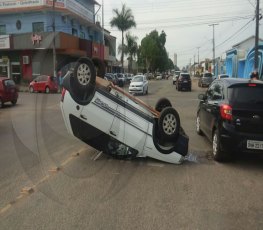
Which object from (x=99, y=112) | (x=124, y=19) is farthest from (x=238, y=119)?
(x=124, y=19)

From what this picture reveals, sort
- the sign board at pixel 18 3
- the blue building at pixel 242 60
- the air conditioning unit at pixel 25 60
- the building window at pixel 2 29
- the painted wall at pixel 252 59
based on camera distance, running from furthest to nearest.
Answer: the building window at pixel 2 29
the blue building at pixel 242 60
the air conditioning unit at pixel 25 60
the sign board at pixel 18 3
the painted wall at pixel 252 59

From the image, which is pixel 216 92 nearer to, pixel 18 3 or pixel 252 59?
pixel 252 59

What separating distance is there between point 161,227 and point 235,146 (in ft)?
11.0

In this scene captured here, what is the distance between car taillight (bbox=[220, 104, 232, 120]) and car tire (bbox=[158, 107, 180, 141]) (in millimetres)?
919

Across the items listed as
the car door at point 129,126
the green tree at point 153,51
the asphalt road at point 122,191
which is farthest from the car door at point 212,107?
the green tree at point 153,51

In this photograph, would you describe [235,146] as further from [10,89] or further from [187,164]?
[10,89]

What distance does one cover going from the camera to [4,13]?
4181 cm

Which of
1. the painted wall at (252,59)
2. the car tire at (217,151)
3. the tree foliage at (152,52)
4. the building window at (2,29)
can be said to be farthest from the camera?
the tree foliage at (152,52)

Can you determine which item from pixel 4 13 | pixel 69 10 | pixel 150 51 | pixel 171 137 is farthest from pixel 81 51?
pixel 150 51

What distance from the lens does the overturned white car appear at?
749cm

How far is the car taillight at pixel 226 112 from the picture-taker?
7.58m

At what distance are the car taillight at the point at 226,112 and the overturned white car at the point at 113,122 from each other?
0.92 meters

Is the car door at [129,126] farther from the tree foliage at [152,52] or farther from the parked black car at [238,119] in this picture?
the tree foliage at [152,52]

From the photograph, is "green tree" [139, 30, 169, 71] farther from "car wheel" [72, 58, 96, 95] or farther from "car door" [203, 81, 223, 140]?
"car wheel" [72, 58, 96, 95]
